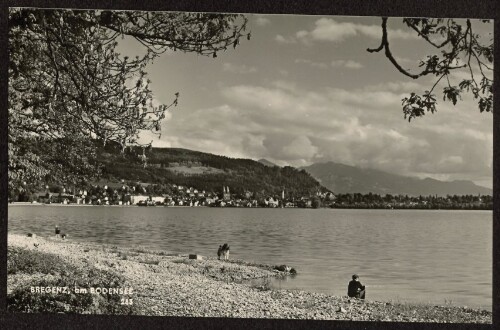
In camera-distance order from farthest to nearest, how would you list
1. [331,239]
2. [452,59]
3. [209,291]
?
[209,291] → [331,239] → [452,59]

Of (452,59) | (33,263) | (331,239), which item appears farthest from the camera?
(33,263)

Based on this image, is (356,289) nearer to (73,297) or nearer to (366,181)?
(366,181)

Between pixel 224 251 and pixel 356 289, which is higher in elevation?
pixel 224 251

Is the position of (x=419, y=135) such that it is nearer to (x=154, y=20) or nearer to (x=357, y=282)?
(x=357, y=282)

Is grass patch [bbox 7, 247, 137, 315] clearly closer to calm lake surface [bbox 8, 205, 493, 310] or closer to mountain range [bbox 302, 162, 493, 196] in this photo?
calm lake surface [bbox 8, 205, 493, 310]

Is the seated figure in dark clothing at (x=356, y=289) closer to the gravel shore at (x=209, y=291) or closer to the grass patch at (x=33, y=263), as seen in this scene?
the gravel shore at (x=209, y=291)

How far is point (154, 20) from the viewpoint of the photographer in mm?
5727

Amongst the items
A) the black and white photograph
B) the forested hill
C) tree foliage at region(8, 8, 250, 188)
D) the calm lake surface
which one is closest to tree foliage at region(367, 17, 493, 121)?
the black and white photograph

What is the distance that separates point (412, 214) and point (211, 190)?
167 cm

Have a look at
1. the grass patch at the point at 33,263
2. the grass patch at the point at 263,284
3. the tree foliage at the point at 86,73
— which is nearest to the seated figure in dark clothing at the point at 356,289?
the grass patch at the point at 263,284

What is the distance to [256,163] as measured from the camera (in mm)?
6020

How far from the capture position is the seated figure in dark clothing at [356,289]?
19.1 ft

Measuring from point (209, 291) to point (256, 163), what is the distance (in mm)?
1107

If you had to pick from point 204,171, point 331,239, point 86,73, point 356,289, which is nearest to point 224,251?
point 204,171
